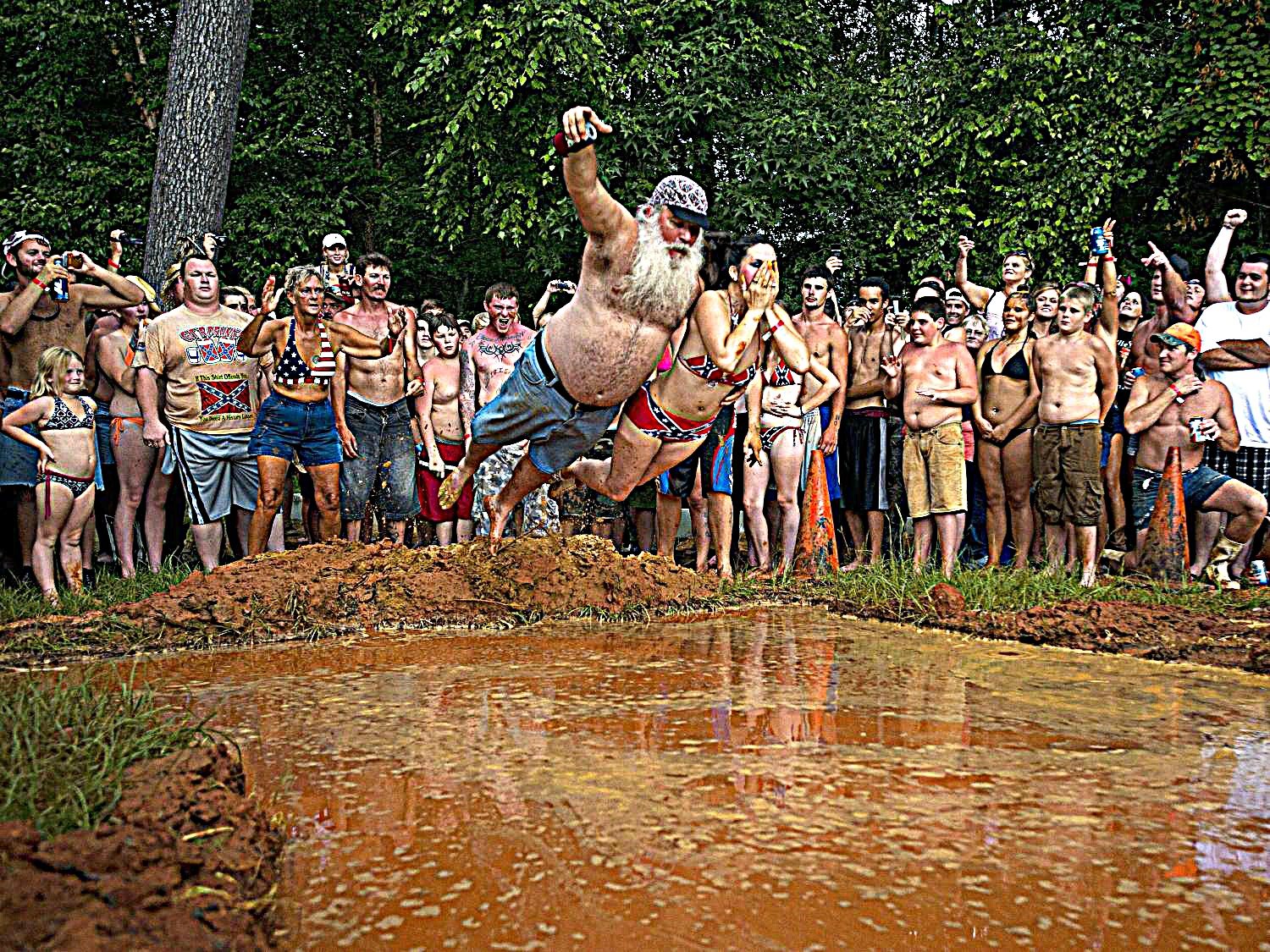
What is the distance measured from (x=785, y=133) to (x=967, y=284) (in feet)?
10.5

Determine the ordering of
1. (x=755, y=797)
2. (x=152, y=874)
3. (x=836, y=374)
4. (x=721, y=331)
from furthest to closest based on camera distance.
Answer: (x=836, y=374) → (x=721, y=331) → (x=755, y=797) → (x=152, y=874)

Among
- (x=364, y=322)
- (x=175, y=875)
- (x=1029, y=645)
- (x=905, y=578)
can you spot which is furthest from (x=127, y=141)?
(x=175, y=875)

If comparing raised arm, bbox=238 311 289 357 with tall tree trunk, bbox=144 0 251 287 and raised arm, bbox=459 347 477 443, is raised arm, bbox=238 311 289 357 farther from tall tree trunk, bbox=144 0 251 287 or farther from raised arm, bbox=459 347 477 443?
tall tree trunk, bbox=144 0 251 287

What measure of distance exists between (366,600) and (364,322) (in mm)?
2784

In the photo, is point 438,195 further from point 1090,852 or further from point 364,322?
point 1090,852

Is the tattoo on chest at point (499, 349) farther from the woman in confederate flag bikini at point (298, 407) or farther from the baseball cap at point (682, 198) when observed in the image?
the baseball cap at point (682, 198)

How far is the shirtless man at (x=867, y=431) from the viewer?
8953mm

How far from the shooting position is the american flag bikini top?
25.6ft

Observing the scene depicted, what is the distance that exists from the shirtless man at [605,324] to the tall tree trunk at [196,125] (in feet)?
18.6

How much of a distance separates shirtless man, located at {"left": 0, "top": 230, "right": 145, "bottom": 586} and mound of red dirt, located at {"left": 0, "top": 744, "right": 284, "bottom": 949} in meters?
5.32

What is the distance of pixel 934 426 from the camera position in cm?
848

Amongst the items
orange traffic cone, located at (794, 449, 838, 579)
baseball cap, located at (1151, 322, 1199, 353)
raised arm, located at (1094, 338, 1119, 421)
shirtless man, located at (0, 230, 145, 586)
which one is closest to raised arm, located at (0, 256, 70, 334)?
shirtless man, located at (0, 230, 145, 586)

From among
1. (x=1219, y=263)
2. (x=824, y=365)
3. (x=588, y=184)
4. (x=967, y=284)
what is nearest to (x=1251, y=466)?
(x=1219, y=263)

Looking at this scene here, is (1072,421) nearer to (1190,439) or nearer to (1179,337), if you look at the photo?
(1190,439)
